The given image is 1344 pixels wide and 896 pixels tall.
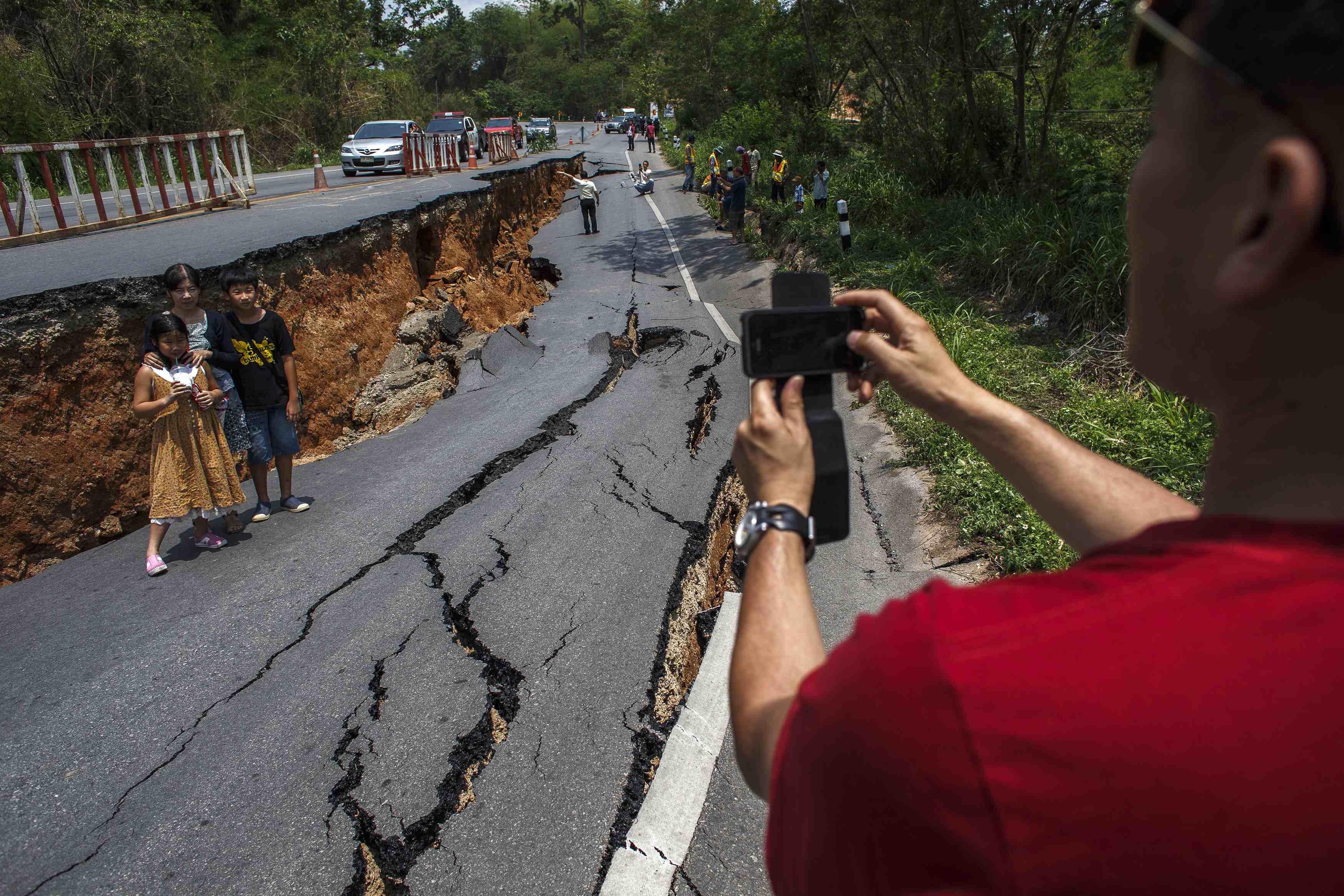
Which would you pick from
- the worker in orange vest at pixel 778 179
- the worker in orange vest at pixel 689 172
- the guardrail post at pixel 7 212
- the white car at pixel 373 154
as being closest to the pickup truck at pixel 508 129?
the white car at pixel 373 154

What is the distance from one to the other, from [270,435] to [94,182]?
5.88 metres

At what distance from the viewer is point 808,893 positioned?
0.78 m

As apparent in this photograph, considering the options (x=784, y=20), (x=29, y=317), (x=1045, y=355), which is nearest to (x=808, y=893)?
(x=29, y=317)

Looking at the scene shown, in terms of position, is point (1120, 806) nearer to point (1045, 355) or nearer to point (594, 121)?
point (1045, 355)

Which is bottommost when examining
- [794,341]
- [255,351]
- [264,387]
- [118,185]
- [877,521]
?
[877,521]

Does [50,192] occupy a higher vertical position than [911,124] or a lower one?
lower

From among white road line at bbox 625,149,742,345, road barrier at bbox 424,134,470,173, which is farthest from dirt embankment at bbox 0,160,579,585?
road barrier at bbox 424,134,470,173

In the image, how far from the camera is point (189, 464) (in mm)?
4594

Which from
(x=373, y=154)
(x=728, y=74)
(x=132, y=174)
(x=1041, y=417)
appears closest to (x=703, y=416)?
(x=1041, y=417)

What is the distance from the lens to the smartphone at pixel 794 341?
3.67 ft

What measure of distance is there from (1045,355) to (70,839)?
7.43 metres

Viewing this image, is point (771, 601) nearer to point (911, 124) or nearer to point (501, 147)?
point (911, 124)

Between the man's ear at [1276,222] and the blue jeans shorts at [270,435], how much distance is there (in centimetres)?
542

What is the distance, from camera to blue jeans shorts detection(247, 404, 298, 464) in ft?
16.9
